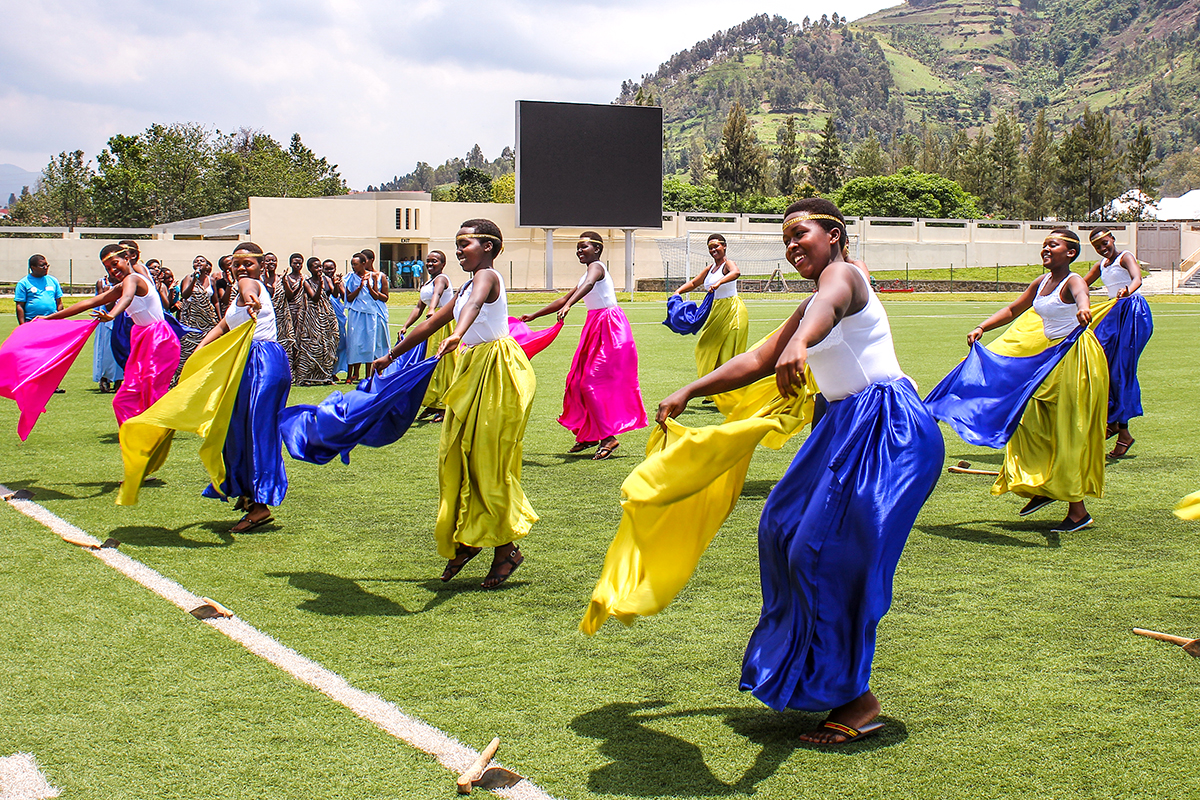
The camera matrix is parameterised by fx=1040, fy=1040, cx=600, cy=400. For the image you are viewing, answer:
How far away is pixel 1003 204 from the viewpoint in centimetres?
9962

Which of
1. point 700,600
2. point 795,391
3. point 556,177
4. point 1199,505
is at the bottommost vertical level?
point 700,600

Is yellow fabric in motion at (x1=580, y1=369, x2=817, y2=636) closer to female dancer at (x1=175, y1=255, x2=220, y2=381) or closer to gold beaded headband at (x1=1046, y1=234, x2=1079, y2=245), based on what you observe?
gold beaded headband at (x1=1046, y1=234, x2=1079, y2=245)

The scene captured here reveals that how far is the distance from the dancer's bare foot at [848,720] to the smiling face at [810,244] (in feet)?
5.44

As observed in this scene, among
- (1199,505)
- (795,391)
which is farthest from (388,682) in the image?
(1199,505)

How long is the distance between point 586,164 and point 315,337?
38.1 metres

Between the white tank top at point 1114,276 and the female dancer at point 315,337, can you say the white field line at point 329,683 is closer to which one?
the white tank top at point 1114,276

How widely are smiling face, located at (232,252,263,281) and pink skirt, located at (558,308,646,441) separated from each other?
147 inches

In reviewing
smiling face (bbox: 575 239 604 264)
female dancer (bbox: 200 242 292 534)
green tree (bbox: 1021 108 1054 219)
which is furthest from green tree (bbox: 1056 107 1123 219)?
female dancer (bbox: 200 242 292 534)

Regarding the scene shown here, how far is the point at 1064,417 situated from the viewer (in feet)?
24.1

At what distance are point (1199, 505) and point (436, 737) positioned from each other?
11.7 feet

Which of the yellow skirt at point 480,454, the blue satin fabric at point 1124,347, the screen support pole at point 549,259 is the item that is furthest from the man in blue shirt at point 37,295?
the screen support pole at point 549,259

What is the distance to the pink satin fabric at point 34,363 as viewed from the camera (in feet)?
29.3

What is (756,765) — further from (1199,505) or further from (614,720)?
(1199,505)

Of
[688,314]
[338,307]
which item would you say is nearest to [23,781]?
[688,314]
